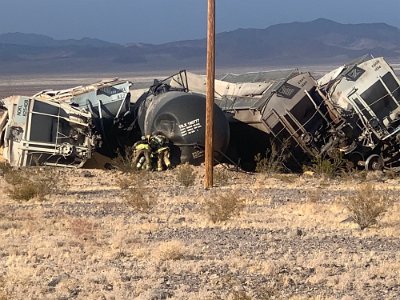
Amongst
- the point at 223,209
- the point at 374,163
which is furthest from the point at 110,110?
→ the point at 223,209

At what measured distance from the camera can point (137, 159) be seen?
1967 centimetres

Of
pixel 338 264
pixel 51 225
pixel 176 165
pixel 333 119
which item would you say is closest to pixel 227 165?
pixel 176 165

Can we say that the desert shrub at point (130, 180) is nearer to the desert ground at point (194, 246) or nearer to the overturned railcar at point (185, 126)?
the desert ground at point (194, 246)

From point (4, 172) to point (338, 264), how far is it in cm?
1196

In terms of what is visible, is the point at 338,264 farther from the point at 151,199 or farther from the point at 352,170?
the point at 352,170

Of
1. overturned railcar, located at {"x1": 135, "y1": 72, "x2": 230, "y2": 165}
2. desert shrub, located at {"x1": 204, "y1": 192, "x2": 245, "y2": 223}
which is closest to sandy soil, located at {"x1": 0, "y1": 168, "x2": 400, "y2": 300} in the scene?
Answer: desert shrub, located at {"x1": 204, "y1": 192, "x2": 245, "y2": 223}

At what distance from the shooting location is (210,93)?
643 inches

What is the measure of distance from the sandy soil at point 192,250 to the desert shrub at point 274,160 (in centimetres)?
356

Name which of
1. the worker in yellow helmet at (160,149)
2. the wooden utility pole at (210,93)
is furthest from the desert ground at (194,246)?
the worker in yellow helmet at (160,149)

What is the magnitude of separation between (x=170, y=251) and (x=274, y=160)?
11153 mm

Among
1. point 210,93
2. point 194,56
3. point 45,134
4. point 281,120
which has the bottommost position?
point 45,134

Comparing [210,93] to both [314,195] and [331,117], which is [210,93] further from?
[331,117]

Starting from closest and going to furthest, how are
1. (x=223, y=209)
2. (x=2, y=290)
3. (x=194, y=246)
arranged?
1. (x=2, y=290)
2. (x=194, y=246)
3. (x=223, y=209)

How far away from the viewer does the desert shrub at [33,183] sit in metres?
15.1
